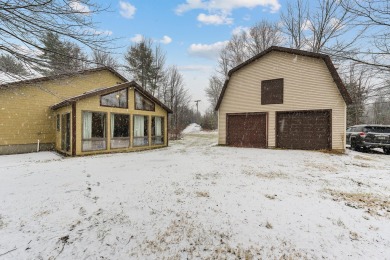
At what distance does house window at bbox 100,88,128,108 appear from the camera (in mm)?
11562

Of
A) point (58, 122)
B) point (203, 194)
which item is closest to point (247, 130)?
point (203, 194)

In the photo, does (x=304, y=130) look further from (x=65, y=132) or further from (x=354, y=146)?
(x=65, y=132)

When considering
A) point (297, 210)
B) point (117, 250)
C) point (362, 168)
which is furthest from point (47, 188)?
point (362, 168)

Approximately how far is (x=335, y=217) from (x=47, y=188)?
20.8 ft

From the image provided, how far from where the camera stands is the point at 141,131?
13578 millimetres

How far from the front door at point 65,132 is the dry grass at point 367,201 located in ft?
39.6

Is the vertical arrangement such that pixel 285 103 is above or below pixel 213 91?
below

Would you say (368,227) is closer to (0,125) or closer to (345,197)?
(345,197)

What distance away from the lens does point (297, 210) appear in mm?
3701

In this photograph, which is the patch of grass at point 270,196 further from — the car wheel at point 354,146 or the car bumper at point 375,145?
the car wheel at point 354,146

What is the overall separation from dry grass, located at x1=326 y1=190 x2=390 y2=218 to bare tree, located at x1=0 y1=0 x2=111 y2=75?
233 inches

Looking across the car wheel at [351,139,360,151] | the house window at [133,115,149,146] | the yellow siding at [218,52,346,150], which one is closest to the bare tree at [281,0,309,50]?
the yellow siding at [218,52,346,150]

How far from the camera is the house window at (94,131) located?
10.9m

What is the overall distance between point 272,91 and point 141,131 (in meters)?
9.08
